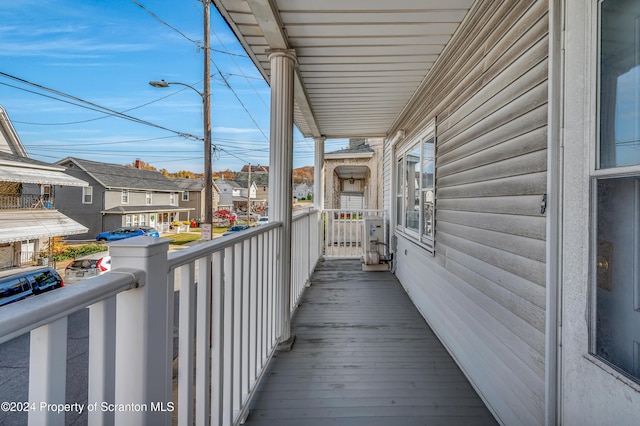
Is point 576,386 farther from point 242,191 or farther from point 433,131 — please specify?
point 242,191

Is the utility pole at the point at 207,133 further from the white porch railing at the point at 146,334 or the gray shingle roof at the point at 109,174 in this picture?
the white porch railing at the point at 146,334

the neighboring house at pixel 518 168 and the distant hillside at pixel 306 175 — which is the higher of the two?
the distant hillside at pixel 306 175

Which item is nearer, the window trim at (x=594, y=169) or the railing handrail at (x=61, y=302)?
the railing handrail at (x=61, y=302)

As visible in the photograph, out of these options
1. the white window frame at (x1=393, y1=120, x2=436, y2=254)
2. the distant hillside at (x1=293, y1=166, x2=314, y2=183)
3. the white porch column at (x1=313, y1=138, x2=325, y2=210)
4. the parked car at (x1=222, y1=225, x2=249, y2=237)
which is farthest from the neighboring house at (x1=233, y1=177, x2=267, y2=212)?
the white window frame at (x1=393, y1=120, x2=436, y2=254)

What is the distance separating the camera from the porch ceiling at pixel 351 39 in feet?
6.68

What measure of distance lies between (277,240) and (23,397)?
6.27ft

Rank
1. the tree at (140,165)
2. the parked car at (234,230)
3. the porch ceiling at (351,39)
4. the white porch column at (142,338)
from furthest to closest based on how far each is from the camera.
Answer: the tree at (140,165), the porch ceiling at (351,39), the parked car at (234,230), the white porch column at (142,338)

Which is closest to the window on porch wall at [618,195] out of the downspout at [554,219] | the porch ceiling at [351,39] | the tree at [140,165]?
the downspout at [554,219]

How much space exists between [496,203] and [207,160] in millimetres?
5792

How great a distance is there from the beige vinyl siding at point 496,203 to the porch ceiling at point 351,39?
0.25 m

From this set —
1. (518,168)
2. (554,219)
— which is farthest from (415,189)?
(554,219)

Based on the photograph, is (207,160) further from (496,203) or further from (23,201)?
(496,203)

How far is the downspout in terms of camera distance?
4.16ft

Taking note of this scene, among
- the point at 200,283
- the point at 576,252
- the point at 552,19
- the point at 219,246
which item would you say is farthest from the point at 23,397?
the point at 552,19
